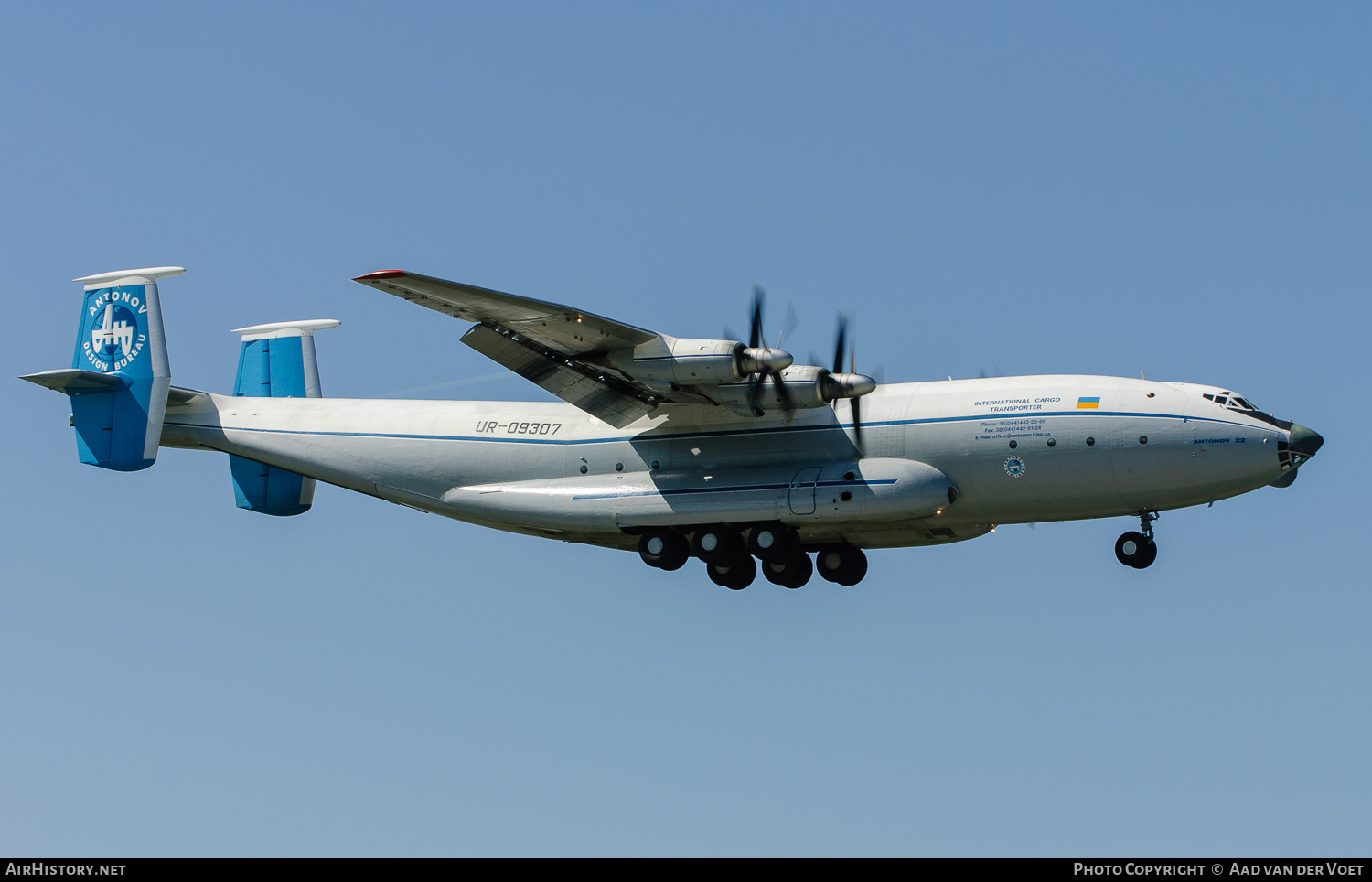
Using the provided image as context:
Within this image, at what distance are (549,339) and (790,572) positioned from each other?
16.5ft

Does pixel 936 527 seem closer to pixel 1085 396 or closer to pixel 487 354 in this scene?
pixel 1085 396

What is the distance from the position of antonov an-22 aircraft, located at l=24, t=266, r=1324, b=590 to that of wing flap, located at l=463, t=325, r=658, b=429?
0.13ft

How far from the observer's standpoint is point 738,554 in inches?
939

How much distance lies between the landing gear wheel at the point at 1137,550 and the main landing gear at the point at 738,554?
13.4 feet

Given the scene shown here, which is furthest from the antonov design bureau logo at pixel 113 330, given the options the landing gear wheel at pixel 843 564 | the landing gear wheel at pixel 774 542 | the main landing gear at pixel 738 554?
the landing gear wheel at pixel 843 564

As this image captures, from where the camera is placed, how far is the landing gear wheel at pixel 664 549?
24.0m

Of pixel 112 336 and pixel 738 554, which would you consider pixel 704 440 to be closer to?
pixel 738 554

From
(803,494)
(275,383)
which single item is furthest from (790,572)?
(275,383)

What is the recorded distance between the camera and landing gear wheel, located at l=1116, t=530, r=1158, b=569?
2267 centimetres

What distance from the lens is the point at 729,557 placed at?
23.8 m

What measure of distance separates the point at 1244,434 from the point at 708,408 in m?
7.52

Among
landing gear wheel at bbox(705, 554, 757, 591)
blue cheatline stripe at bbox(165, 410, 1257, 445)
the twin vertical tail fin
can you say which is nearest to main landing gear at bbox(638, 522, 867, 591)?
landing gear wheel at bbox(705, 554, 757, 591)

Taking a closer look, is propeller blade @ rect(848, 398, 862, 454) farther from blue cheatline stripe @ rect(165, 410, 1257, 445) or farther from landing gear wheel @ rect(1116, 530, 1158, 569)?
landing gear wheel @ rect(1116, 530, 1158, 569)
